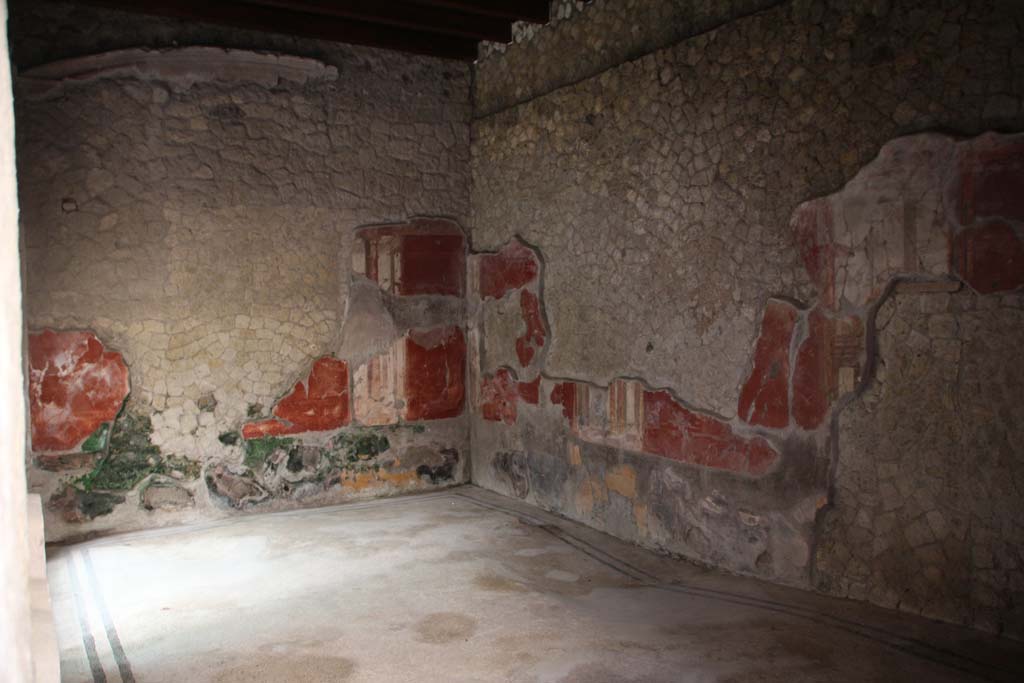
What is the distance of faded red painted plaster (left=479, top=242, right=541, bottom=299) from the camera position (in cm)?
406

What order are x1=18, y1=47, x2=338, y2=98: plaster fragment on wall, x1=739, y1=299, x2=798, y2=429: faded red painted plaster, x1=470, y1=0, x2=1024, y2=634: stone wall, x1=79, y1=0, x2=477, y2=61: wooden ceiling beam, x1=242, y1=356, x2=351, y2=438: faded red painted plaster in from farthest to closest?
x1=242, y1=356, x2=351, y2=438: faded red painted plaster
x1=79, y1=0, x2=477, y2=61: wooden ceiling beam
x1=18, y1=47, x2=338, y2=98: plaster fragment on wall
x1=739, y1=299, x2=798, y2=429: faded red painted plaster
x1=470, y1=0, x2=1024, y2=634: stone wall

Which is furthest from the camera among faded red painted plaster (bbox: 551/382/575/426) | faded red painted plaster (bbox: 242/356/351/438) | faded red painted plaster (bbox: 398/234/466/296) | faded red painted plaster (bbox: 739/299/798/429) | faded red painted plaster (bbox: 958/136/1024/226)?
faded red painted plaster (bbox: 398/234/466/296)

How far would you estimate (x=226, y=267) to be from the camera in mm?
3914

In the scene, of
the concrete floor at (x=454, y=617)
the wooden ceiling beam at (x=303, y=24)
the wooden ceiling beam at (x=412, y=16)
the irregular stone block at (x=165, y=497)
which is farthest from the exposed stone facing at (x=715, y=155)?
the irregular stone block at (x=165, y=497)

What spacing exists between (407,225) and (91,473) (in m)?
1.90

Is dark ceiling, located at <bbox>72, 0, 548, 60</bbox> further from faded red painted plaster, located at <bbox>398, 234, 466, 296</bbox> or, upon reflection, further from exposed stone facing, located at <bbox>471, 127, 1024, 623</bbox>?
exposed stone facing, located at <bbox>471, 127, 1024, 623</bbox>

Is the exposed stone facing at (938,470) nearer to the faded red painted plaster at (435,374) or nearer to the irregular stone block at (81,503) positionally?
the faded red painted plaster at (435,374)

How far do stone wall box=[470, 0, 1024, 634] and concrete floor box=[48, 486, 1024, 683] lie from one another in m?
0.19

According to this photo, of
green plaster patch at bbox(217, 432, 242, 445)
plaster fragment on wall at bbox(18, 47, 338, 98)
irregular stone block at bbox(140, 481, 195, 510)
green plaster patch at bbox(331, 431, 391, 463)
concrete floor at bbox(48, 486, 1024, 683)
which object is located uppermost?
plaster fragment on wall at bbox(18, 47, 338, 98)

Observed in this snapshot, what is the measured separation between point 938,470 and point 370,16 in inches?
115

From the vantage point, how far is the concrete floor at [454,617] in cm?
223

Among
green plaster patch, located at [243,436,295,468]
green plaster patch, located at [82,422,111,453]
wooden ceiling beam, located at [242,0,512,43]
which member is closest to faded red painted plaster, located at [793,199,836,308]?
wooden ceiling beam, located at [242,0,512,43]

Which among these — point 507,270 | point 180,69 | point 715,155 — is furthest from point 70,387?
point 715,155

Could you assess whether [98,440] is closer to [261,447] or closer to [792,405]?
[261,447]
